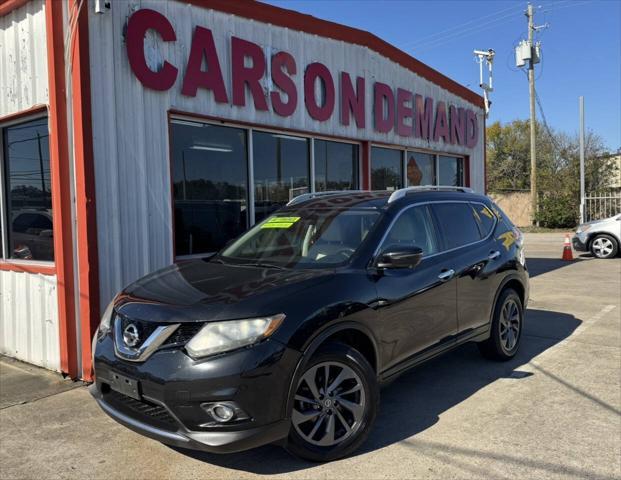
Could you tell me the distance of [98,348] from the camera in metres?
3.60

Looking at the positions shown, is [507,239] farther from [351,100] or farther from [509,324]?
[351,100]

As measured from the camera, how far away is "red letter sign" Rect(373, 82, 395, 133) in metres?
9.10

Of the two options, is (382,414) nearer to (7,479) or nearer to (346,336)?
(346,336)

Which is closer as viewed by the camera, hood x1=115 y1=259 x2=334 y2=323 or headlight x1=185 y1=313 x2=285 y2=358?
headlight x1=185 y1=313 x2=285 y2=358

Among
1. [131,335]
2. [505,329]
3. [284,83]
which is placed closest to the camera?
[131,335]

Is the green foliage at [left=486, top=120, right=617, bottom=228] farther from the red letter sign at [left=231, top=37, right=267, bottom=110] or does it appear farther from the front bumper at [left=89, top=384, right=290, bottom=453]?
the front bumper at [left=89, top=384, right=290, bottom=453]

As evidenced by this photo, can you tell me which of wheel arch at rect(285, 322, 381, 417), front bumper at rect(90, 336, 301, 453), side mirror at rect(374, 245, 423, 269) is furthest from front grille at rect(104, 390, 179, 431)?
side mirror at rect(374, 245, 423, 269)

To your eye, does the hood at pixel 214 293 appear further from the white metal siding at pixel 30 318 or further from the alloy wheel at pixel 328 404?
the white metal siding at pixel 30 318

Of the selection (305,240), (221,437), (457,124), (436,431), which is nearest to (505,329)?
(436,431)

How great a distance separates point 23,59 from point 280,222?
132 inches

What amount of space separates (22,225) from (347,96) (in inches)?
195

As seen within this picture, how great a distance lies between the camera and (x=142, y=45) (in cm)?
562

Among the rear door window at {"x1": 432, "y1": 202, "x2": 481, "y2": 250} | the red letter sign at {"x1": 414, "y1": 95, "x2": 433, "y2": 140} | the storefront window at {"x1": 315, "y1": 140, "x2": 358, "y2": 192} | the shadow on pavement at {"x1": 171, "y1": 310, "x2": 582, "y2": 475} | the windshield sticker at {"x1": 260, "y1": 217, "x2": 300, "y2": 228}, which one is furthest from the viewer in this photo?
the red letter sign at {"x1": 414, "y1": 95, "x2": 433, "y2": 140}

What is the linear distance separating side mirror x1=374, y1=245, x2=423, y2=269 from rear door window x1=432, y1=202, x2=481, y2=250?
1028mm
